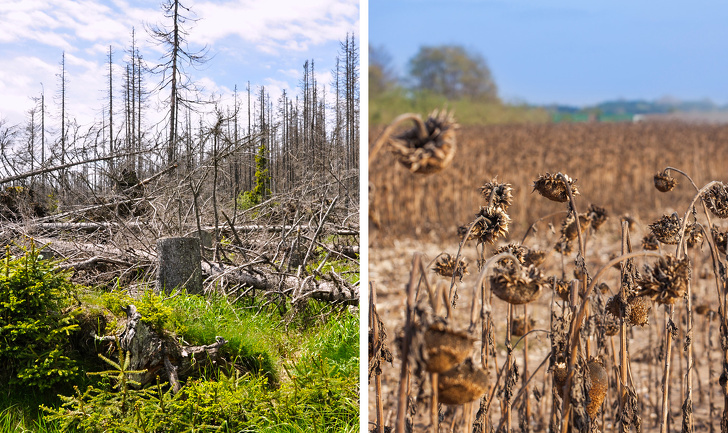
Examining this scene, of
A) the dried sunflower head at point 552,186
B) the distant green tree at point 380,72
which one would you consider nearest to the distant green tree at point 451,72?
the distant green tree at point 380,72

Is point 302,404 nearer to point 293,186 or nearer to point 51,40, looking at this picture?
point 293,186

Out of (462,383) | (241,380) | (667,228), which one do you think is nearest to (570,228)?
(667,228)

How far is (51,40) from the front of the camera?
13.4 ft

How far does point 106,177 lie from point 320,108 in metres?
2.08

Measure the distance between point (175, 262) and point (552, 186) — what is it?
2.87 m

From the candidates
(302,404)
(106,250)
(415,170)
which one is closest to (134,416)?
(302,404)

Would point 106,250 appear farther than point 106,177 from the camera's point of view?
No

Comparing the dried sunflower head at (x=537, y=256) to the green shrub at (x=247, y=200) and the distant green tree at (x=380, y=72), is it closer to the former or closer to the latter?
the distant green tree at (x=380, y=72)

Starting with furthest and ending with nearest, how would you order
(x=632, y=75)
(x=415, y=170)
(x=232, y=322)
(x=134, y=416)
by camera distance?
1. (x=232, y=322)
2. (x=632, y=75)
3. (x=134, y=416)
4. (x=415, y=170)

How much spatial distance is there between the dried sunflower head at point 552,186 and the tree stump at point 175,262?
2793mm

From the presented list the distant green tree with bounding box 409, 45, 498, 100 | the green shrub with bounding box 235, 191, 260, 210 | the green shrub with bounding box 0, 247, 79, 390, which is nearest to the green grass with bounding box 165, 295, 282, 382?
the green shrub with bounding box 0, 247, 79, 390

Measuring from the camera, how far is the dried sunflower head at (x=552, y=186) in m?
0.95

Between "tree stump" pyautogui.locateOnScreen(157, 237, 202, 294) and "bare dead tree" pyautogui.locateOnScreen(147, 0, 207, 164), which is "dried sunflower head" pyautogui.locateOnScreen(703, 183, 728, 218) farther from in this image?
"bare dead tree" pyautogui.locateOnScreen(147, 0, 207, 164)

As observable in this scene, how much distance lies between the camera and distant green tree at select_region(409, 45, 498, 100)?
4.82 m
